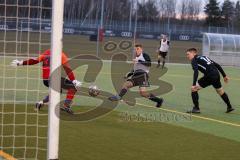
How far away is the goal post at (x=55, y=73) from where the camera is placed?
6523mm

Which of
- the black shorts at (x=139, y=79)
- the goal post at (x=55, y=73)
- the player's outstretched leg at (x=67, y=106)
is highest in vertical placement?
the goal post at (x=55, y=73)

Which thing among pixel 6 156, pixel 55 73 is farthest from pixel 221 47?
pixel 55 73

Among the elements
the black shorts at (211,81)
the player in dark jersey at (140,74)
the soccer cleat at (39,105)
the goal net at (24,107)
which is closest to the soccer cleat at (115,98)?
the player in dark jersey at (140,74)

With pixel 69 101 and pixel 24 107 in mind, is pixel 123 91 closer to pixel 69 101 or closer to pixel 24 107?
pixel 69 101

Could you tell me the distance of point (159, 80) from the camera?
24391mm

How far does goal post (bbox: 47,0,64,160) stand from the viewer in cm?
652

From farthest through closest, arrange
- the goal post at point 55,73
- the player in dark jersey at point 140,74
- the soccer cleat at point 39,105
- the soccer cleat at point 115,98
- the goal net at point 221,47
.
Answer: the goal net at point 221,47
the soccer cleat at point 115,98
the player in dark jersey at point 140,74
the soccer cleat at point 39,105
the goal post at point 55,73

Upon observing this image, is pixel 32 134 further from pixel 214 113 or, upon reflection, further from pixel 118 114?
pixel 214 113

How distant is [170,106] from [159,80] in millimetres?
8787

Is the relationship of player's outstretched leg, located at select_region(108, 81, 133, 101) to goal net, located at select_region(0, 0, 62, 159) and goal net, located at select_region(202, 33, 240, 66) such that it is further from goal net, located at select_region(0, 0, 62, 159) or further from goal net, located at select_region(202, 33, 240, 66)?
goal net, located at select_region(202, 33, 240, 66)

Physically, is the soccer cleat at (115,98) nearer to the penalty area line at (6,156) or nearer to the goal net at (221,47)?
the penalty area line at (6,156)

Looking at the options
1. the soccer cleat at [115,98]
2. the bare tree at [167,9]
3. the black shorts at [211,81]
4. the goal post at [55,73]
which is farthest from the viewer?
the bare tree at [167,9]

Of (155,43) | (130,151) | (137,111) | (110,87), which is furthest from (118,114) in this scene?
(155,43)

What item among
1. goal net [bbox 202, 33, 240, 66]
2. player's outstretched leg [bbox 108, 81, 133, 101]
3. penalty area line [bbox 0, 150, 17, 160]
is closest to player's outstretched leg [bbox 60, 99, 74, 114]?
player's outstretched leg [bbox 108, 81, 133, 101]
